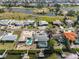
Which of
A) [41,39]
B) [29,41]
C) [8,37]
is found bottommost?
[29,41]

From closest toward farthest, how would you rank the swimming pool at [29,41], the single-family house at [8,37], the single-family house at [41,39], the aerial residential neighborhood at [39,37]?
1. the aerial residential neighborhood at [39,37]
2. the single-family house at [41,39]
3. the swimming pool at [29,41]
4. the single-family house at [8,37]

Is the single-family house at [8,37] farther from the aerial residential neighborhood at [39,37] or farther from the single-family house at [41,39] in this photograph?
the single-family house at [41,39]

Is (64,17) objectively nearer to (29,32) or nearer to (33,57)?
(29,32)

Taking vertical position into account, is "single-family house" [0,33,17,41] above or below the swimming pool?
above

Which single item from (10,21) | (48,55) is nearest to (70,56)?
(48,55)

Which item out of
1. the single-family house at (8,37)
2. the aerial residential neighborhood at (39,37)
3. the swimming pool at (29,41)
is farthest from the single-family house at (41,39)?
the single-family house at (8,37)

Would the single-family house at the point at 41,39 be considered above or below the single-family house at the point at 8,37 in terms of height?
below

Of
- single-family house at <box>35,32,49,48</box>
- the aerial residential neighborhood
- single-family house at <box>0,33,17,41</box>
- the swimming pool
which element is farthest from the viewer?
single-family house at <box>0,33,17,41</box>

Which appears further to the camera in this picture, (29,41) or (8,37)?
(8,37)

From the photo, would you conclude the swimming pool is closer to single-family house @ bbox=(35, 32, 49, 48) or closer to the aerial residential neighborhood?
the aerial residential neighborhood

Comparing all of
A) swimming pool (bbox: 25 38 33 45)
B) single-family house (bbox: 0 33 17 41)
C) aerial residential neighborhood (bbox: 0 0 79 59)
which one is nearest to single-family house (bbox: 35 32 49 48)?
aerial residential neighborhood (bbox: 0 0 79 59)

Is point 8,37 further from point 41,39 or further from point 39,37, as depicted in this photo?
point 41,39

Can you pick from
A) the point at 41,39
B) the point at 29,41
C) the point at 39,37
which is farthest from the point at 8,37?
the point at 41,39
